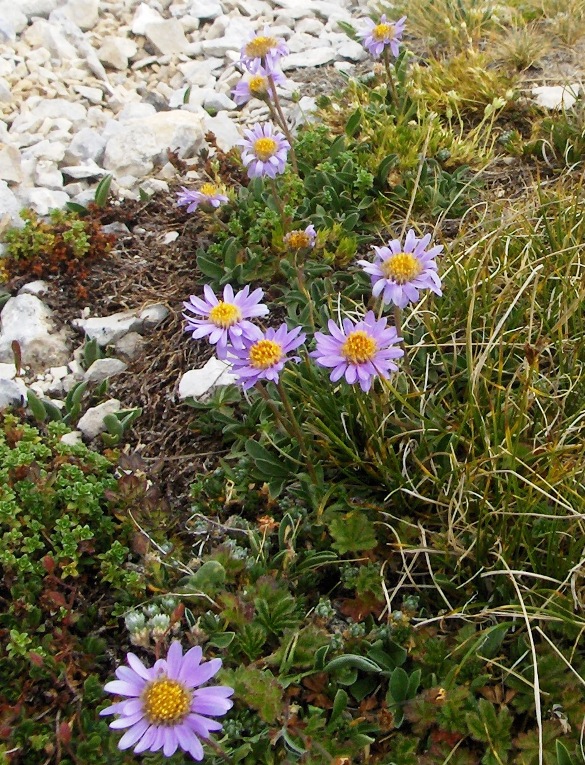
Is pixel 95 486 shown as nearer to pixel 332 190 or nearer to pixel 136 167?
pixel 332 190

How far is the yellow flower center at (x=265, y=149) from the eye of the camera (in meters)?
3.10

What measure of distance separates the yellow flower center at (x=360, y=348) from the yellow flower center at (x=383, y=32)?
2099 mm

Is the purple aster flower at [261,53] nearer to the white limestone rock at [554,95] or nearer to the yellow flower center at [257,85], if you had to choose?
the yellow flower center at [257,85]

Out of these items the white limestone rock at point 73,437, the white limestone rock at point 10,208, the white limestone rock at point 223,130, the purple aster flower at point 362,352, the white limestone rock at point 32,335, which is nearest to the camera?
the purple aster flower at point 362,352

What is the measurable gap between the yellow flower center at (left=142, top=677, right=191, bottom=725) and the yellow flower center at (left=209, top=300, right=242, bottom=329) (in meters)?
1.02

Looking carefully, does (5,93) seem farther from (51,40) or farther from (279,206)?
(279,206)

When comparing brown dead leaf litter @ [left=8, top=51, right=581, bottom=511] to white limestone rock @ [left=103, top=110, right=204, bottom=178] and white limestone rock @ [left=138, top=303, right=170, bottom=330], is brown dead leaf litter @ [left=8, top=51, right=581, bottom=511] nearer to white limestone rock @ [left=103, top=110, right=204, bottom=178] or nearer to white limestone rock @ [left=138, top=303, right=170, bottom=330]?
white limestone rock @ [left=138, top=303, right=170, bottom=330]

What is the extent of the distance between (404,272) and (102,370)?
1365mm

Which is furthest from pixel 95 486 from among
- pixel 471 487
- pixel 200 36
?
pixel 200 36

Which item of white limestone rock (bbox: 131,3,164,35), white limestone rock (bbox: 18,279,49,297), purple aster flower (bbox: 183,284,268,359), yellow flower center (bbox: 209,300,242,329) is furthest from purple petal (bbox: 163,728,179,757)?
white limestone rock (bbox: 131,3,164,35)

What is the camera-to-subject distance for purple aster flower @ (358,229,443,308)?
2.22 m

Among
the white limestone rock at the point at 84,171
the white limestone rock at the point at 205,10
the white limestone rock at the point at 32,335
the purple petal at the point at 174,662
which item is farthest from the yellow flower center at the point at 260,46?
the purple petal at the point at 174,662

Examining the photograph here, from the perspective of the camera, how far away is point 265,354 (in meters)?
2.14

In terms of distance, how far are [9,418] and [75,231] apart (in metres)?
1.11
